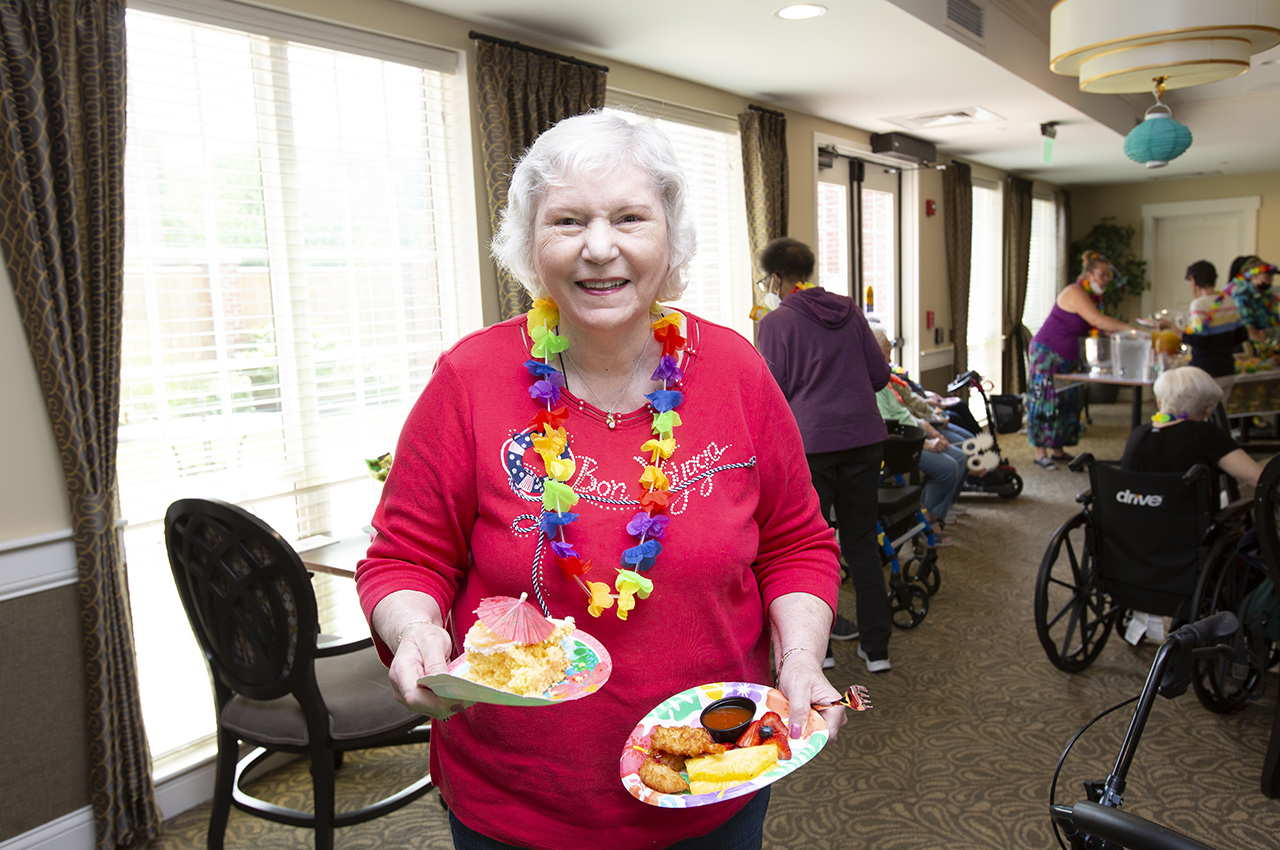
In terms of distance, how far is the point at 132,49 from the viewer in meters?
2.43

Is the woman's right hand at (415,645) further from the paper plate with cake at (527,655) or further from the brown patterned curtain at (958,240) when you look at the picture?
the brown patterned curtain at (958,240)

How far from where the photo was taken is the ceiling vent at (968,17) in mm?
4039

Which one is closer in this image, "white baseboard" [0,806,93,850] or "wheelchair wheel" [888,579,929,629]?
"white baseboard" [0,806,93,850]

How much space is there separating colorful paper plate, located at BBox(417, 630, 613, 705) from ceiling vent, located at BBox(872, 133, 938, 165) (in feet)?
20.7

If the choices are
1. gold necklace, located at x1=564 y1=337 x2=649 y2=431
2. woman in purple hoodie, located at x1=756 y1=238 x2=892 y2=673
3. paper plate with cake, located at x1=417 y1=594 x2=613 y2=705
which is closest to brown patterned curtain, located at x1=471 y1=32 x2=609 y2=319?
woman in purple hoodie, located at x1=756 y1=238 x2=892 y2=673

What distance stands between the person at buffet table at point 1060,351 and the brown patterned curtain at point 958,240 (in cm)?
123

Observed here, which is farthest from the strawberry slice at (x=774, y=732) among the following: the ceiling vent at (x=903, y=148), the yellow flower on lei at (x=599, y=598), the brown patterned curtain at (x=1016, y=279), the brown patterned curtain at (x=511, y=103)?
the brown patterned curtain at (x=1016, y=279)

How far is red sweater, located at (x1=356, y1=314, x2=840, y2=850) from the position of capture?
3.45 feet

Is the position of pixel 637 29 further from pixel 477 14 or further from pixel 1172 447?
pixel 1172 447

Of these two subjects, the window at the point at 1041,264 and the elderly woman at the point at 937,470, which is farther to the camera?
the window at the point at 1041,264

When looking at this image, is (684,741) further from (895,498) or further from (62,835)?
(895,498)

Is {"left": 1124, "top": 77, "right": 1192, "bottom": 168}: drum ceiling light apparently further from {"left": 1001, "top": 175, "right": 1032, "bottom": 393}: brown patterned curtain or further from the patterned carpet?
{"left": 1001, "top": 175, "right": 1032, "bottom": 393}: brown patterned curtain

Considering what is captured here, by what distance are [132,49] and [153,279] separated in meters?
0.62

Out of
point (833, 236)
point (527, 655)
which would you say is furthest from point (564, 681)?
point (833, 236)
